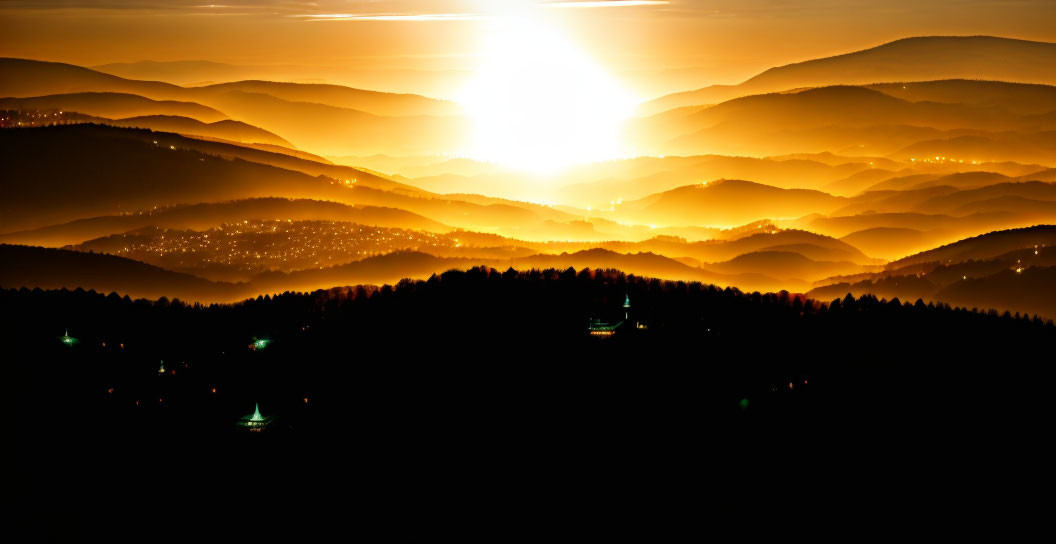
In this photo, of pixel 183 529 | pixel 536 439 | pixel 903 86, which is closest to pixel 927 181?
pixel 903 86

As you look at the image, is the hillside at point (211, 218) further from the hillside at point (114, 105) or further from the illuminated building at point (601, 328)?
the illuminated building at point (601, 328)

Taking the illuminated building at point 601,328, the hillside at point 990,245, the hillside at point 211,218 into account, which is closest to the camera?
the illuminated building at point 601,328

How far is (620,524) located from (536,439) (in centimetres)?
322

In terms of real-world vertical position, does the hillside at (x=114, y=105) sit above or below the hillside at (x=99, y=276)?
above

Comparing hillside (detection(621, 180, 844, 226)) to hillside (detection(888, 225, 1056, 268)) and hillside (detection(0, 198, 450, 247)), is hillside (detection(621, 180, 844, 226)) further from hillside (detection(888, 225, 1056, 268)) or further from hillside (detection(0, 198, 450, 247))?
hillside (detection(888, 225, 1056, 268))

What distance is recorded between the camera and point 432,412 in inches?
811

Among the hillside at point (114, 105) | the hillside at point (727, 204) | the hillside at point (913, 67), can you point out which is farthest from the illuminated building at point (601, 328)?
the hillside at point (913, 67)

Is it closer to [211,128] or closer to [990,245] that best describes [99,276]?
[990,245]

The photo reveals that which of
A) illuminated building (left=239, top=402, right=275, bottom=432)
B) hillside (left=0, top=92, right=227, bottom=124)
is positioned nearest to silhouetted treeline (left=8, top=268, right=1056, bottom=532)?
illuminated building (left=239, top=402, right=275, bottom=432)

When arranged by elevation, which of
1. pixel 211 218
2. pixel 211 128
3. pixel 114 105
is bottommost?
pixel 211 218

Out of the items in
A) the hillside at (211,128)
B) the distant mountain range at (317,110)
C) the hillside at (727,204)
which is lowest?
the hillside at (727,204)

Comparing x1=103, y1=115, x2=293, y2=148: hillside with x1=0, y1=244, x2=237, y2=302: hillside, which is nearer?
x1=0, y1=244, x2=237, y2=302: hillside

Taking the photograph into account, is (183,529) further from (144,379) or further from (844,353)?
(844,353)

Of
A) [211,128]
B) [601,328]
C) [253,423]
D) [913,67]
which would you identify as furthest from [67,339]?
[913,67]
